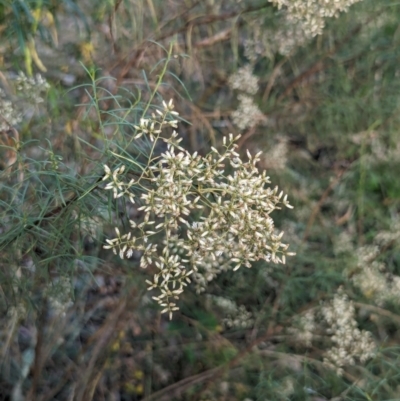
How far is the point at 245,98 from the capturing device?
239 cm

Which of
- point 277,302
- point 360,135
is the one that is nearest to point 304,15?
point 360,135

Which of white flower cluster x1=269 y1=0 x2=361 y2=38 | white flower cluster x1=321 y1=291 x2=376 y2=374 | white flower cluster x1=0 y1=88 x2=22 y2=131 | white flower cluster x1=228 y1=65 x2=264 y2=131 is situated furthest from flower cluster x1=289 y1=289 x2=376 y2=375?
white flower cluster x1=0 y1=88 x2=22 y2=131

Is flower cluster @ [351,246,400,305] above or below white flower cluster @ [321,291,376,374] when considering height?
above

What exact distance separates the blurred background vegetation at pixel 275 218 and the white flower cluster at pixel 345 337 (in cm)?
8

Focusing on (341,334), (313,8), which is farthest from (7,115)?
(341,334)

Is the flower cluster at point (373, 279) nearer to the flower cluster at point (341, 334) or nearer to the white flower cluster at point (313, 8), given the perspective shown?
the flower cluster at point (341, 334)

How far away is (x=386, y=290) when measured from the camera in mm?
2357

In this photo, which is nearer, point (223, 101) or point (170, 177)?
point (170, 177)

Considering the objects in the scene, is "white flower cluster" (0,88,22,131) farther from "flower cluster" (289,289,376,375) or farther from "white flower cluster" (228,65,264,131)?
"flower cluster" (289,289,376,375)

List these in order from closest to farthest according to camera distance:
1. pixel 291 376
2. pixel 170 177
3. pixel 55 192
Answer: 1. pixel 170 177
2. pixel 55 192
3. pixel 291 376

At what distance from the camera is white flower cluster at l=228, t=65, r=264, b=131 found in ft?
7.81

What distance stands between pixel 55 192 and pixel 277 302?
124cm

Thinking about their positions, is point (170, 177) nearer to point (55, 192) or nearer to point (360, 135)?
point (55, 192)

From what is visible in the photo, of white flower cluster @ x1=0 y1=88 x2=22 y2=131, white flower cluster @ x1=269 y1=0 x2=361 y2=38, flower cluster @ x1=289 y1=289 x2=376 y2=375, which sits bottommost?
flower cluster @ x1=289 y1=289 x2=376 y2=375
